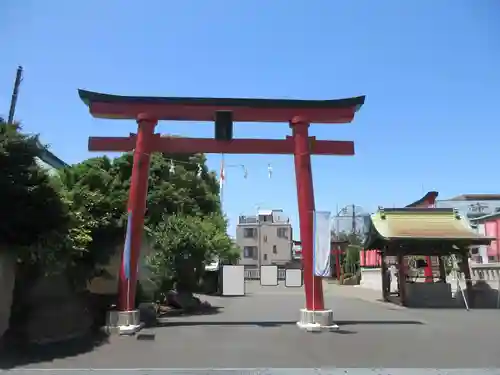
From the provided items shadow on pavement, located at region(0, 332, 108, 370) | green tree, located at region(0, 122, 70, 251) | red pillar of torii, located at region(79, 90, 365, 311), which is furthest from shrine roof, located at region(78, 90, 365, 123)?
shadow on pavement, located at region(0, 332, 108, 370)

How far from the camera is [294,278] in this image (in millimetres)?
36938

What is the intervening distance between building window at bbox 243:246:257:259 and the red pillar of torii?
189ft

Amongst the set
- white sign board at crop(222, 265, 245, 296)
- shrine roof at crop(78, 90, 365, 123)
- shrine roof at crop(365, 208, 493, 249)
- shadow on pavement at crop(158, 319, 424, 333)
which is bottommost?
shadow on pavement at crop(158, 319, 424, 333)

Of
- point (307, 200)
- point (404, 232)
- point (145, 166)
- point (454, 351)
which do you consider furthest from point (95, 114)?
point (404, 232)

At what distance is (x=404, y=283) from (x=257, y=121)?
12.2 metres

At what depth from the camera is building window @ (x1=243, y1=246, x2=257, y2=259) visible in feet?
229

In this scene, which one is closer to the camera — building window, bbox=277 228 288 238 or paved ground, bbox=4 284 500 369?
paved ground, bbox=4 284 500 369

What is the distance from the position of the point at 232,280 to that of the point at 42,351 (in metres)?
17.6

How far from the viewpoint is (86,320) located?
39.5ft

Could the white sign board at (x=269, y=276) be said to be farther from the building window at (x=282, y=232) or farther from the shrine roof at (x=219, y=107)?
the shrine roof at (x=219, y=107)

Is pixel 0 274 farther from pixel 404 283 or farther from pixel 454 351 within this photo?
pixel 404 283

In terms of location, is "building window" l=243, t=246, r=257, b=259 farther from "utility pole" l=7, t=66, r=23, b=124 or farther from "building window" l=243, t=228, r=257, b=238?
"utility pole" l=7, t=66, r=23, b=124

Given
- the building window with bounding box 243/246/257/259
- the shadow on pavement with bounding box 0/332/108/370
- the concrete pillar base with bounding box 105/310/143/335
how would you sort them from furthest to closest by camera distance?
the building window with bounding box 243/246/257/259 < the concrete pillar base with bounding box 105/310/143/335 < the shadow on pavement with bounding box 0/332/108/370

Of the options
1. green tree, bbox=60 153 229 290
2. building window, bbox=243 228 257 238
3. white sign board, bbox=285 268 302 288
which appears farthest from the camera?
building window, bbox=243 228 257 238
